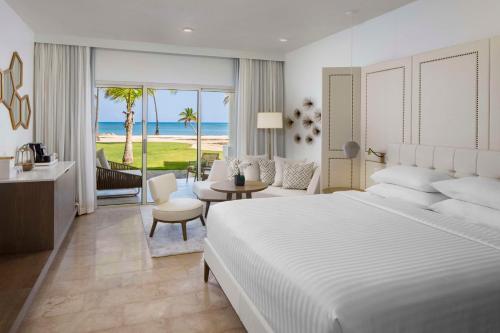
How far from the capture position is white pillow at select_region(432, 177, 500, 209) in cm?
231

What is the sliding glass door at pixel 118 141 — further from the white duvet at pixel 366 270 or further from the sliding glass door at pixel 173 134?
the white duvet at pixel 366 270

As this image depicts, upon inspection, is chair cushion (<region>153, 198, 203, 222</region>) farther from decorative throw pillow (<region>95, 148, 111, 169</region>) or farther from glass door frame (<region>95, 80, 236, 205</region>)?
decorative throw pillow (<region>95, 148, 111, 169</region>)

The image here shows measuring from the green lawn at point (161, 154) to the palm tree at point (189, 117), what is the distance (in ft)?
1.30

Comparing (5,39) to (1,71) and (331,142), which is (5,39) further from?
(331,142)

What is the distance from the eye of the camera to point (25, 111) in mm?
4543

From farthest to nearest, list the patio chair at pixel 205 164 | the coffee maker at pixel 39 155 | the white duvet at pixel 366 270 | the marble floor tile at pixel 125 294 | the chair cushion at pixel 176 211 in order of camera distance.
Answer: the patio chair at pixel 205 164 → the coffee maker at pixel 39 155 → the chair cushion at pixel 176 211 → the marble floor tile at pixel 125 294 → the white duvet at pixel 366 270

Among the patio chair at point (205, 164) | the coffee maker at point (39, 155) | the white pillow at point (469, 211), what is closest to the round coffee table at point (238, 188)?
the patio chair at point (205, 164)

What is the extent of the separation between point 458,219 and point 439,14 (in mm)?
2065

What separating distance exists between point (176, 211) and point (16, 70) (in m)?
2.43

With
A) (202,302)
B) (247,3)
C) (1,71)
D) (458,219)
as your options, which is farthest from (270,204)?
(1,71)

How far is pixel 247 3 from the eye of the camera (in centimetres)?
373

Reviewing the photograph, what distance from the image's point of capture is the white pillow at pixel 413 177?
2895mm

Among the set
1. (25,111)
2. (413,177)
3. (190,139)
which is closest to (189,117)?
(190,139)

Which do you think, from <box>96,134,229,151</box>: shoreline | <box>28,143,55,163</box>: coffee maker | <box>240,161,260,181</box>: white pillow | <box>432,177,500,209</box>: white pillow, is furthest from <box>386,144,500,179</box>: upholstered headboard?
<box>28,143,55,163</box>: coffee maker
